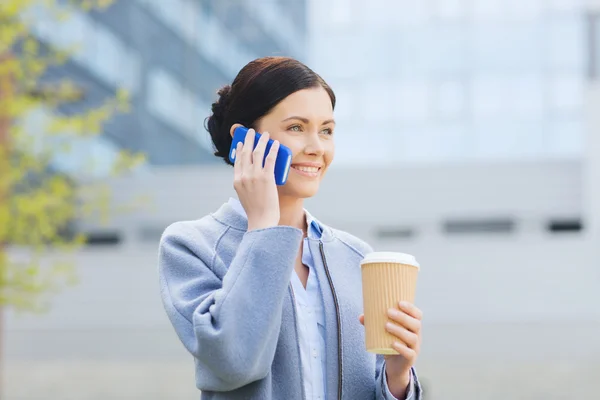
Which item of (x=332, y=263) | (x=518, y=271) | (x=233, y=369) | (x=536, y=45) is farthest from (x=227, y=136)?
(x=536, y=45)

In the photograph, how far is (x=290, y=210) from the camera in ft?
7.04

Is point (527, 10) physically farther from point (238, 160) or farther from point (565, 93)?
point (238, 160)

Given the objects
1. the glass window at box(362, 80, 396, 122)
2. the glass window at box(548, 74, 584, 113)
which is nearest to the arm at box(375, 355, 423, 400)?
the glass window at box(362, 80, 396, 122)

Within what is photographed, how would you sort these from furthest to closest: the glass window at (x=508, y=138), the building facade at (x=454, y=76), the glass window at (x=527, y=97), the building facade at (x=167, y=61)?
the glass window at (x=527, y=97)
the building facade at (x=454, y=76)
the glass window at (x=508, y=138)
the building facade at (x=167, y=61)

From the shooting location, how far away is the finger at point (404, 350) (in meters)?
1.90

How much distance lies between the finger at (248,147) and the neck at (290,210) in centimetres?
18

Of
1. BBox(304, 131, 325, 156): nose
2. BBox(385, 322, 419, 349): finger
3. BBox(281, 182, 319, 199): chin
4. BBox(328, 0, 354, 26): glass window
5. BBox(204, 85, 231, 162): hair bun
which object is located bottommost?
BBox(385, 322, 419, 349): finger

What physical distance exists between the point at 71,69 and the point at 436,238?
678cm

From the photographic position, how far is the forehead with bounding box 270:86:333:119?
2062 millimetres

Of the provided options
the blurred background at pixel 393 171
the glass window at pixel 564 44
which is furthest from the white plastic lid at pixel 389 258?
the glass window at pixel 564 44

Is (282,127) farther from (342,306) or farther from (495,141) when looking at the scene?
(495,141)

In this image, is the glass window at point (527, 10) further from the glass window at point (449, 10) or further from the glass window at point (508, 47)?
the glass window at point (449, 10)

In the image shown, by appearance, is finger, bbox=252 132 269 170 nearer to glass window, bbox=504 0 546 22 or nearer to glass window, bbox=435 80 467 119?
glass window, bbox=435 80 467 119

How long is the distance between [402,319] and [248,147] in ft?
1.53
